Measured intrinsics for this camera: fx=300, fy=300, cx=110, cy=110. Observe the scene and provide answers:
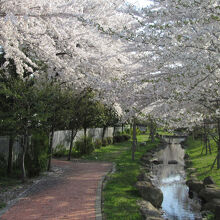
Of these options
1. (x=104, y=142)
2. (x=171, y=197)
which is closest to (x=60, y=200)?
(x=171, y=197)

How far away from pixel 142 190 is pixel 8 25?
5807 millimetres

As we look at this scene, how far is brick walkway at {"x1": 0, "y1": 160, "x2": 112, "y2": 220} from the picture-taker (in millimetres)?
6539

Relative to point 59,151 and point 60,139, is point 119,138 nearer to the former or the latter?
point 60,139

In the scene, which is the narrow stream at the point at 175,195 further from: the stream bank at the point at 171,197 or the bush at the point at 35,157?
the bush at the point at 35,157

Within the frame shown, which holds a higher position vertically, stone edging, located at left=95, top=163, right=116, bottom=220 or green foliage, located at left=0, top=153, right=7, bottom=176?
green foliage, located at left=0, top=153, right=7, bottom=176

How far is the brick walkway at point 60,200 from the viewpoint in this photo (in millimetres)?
6539

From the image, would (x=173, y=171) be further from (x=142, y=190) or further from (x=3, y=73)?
(x=3, y=73)


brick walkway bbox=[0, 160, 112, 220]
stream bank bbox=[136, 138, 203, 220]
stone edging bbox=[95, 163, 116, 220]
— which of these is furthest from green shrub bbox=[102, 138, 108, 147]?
stone edging bbox=[95, 163, 116, 220]

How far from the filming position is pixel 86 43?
10305mm

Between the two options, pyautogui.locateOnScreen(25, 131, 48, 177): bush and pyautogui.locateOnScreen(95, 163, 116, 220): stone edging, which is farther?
pyautogui.locateOnScreen(25, 131, 48, 177): bush

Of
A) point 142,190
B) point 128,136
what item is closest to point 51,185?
point 142,190

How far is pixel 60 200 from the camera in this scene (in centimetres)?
783

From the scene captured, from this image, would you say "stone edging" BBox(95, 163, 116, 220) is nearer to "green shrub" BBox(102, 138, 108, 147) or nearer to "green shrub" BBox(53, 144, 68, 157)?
"green shrub" BBox(53, 144, 68, 157)

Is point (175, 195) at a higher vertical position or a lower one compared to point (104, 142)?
lower
